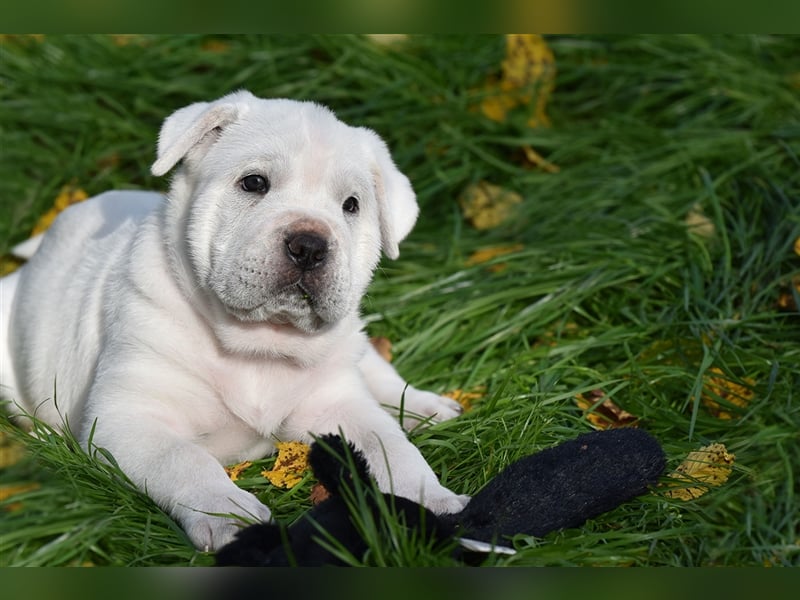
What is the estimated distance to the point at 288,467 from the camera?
12.9ft

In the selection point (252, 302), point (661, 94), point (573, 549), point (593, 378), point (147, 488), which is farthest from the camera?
point (661, 94)

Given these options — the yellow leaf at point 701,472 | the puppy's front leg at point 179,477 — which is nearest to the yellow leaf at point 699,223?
the yellow leaf at point 701,472

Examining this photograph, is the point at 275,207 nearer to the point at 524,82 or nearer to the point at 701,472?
the point at 701,472

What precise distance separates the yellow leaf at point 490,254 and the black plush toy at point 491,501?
2305 millimetres

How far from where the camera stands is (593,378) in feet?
15.8

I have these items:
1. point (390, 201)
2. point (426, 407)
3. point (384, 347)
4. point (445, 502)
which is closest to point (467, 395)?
point (426, 407)

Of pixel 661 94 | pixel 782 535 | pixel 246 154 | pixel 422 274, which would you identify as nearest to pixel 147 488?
pixel 246 154

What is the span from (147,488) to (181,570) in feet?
2.60

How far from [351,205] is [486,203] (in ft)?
8.34

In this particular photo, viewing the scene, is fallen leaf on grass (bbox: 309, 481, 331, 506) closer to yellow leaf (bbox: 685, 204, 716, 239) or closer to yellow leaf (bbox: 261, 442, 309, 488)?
yellow leaf (bbox: 261, 442, 309, 488)

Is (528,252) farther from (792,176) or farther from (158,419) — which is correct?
(158,419)

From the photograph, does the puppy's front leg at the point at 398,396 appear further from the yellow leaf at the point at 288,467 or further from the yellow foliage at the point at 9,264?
the yellow foliage at the point at 9,264

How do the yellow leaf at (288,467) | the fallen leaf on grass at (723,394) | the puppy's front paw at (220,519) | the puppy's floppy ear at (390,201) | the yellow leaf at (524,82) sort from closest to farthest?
the puppy's front paw at (220,519), the yellow leaf at (288,467), the puppy's floppy ear at (390,201), the fallen leaf on grass at (723,394), the yellow leaf at (524,82)

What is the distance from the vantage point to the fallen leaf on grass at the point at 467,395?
4.94m
